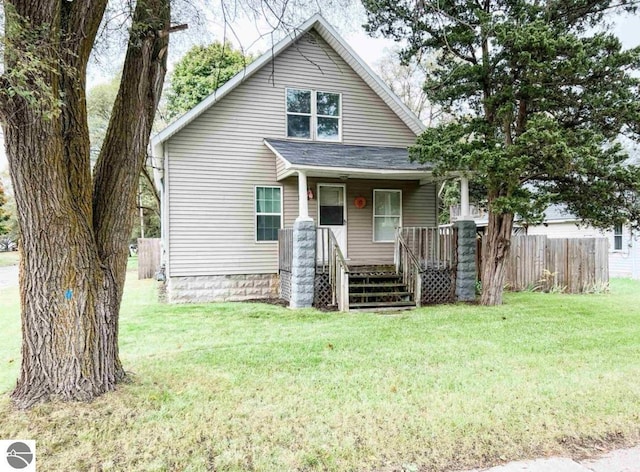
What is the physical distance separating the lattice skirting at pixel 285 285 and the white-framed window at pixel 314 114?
364 centimetres

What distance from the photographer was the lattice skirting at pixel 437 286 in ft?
32.6

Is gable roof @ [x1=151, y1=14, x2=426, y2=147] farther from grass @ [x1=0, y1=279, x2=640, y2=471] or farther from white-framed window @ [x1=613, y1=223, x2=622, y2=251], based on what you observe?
white-framed window @ [x1=613, y1=223, x2=622, y2=251]

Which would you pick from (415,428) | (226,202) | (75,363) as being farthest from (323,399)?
(226,202)

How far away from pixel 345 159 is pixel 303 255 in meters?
2.57

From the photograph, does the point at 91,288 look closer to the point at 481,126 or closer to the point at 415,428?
the point at 415,428

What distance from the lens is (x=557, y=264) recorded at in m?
12.1

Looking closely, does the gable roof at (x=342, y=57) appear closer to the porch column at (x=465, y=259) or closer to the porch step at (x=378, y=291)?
the porch column at (x=465, y=259)

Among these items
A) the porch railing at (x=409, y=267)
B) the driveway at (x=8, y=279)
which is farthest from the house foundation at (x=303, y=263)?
the driveway at (x=8, y=279)

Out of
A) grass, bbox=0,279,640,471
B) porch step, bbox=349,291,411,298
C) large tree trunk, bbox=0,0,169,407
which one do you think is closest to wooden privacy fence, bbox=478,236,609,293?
porch step, bbox=349,291,411,298

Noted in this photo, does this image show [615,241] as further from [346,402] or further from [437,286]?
[346,402]

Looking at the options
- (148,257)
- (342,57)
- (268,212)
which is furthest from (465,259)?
(148,257)

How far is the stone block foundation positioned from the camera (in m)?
10.2

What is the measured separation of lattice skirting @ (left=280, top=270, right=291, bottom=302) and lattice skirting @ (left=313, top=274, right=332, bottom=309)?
739 millimetres

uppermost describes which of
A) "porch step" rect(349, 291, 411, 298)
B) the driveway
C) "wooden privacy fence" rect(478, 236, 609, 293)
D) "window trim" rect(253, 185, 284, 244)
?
"window trim" rect(253, 185, 284, 244)
